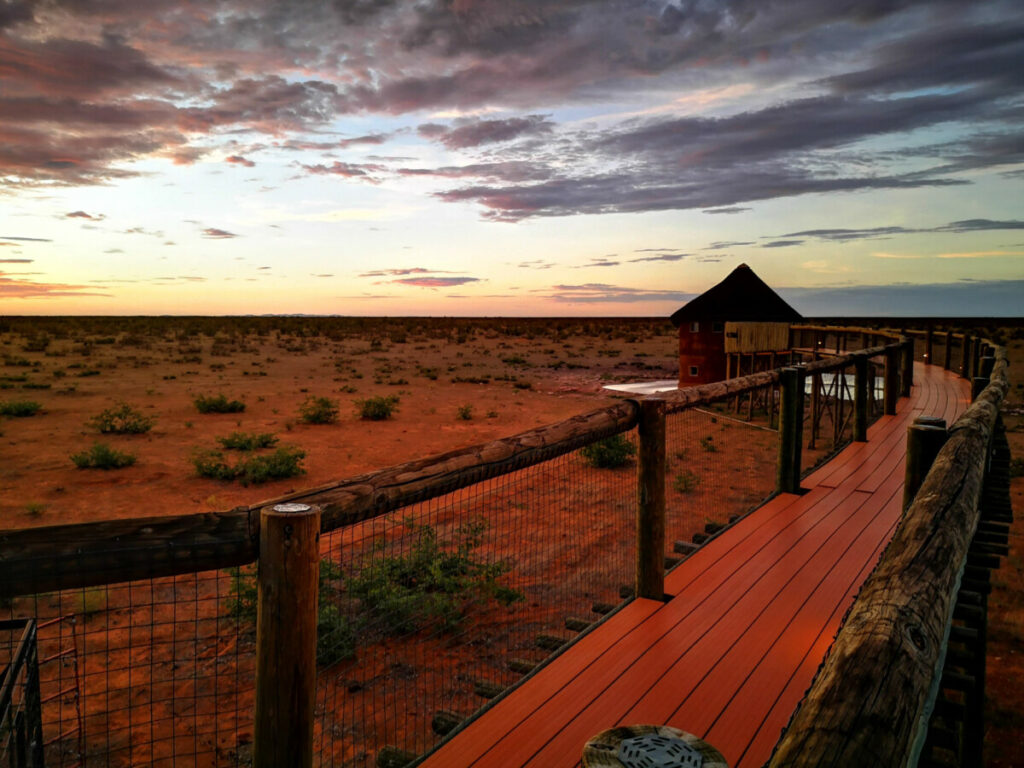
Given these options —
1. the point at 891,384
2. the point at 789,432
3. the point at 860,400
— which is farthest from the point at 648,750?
the point at 891,384

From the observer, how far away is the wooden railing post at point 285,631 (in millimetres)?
1925

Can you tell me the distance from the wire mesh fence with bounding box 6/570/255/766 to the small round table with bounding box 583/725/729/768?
2.66 metres

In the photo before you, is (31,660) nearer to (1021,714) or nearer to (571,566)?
(571,566)

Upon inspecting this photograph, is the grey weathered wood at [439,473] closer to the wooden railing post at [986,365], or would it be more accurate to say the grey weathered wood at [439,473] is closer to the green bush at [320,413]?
the wooden railing post at [986,365]

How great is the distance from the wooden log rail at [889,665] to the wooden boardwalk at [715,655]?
1.48 m

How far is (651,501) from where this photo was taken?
4.25m

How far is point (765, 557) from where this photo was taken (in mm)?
5004

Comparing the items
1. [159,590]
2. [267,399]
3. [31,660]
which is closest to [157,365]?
[267,399]

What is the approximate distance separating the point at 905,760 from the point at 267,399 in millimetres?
21696

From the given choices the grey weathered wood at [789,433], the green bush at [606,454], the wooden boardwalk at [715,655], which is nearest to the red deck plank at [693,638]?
the wooden boardwalk at [715,655]

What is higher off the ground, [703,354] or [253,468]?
[703,354]

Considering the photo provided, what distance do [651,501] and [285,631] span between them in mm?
2785

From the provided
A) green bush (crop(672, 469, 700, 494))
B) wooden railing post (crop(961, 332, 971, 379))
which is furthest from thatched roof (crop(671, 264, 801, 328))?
green bush (crop(672, 469, 700, 494))

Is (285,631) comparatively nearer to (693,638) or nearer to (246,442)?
(693,638)
